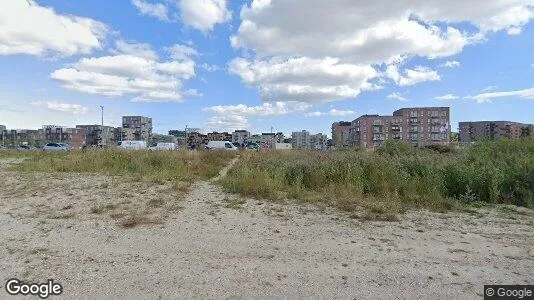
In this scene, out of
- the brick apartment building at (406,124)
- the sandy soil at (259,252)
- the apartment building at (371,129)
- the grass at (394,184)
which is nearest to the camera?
the sandy soil at (259,252)

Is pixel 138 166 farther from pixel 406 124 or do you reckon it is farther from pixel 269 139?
pixel 406 124

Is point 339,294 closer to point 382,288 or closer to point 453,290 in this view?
point 382,288

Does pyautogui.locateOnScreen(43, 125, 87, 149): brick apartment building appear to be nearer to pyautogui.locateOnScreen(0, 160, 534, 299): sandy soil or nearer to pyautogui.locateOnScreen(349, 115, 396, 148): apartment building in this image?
pyautogui.locateOnScreen(349, 115, 396, 148): apartment building

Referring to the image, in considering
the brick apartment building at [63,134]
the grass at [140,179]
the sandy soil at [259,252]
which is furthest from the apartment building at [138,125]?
the sandy soil at [259,252]

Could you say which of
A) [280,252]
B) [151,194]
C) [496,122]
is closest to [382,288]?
[280,252]

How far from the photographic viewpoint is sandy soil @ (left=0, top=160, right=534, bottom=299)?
3.95m

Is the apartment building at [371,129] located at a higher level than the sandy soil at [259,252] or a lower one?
higher

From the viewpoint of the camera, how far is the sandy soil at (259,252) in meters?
3.95

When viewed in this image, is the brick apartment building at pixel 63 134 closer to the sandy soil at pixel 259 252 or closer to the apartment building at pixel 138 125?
the apartment building at pixel 138 125

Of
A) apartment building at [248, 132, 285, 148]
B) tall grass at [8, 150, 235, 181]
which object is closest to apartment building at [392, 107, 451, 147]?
apartment building at [248, 132, 285, 148]

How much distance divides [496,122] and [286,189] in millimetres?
118924

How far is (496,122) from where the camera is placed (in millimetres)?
105000

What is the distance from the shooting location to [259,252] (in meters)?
5.12

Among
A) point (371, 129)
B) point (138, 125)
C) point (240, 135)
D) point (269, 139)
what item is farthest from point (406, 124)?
point (138, 125)
